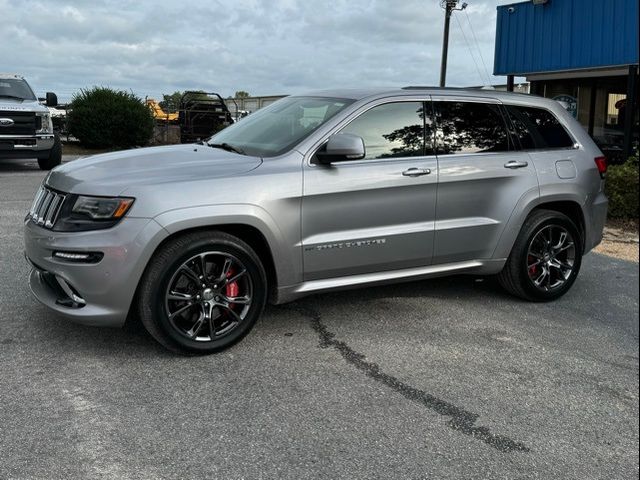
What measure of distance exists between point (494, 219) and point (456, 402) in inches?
75.9

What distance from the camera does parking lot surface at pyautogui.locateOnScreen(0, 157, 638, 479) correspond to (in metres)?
2.95

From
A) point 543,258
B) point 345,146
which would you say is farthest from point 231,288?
point 543,258

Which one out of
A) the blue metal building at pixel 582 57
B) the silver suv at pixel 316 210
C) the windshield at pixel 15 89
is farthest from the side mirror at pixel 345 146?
the windshield at pixel 15 89

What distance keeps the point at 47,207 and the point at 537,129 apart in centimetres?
389

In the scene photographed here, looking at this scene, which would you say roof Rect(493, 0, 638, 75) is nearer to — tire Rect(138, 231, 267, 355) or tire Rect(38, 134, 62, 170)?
tire Rect(138, 231, 267, 355)

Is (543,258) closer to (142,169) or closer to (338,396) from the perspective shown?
(338,396)

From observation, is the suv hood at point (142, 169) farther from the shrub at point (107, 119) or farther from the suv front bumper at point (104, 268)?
the shrub at point (107, 119)

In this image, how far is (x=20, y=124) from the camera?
14.3 metres

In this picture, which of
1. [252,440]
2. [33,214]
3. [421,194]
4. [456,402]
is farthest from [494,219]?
[33,214]

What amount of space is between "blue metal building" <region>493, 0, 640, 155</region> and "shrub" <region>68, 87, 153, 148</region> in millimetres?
11606

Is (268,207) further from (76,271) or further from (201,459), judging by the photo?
(201,459)

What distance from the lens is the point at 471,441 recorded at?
124 inches

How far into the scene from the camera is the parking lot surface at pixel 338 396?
295 centimetres

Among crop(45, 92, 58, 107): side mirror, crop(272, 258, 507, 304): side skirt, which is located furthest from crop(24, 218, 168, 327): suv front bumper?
crop(45, 92, 58, 107): side mirror
